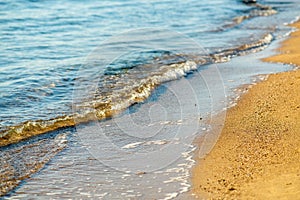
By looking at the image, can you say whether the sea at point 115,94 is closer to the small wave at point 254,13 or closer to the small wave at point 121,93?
the small wave at point 121,93

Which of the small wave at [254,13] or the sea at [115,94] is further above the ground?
the small wave at [254,13]

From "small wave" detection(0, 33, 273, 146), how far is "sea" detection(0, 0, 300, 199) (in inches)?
0.7

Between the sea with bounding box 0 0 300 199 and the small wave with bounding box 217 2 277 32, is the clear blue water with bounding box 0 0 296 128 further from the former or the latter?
the small wave with bounding box 217 2 277 32

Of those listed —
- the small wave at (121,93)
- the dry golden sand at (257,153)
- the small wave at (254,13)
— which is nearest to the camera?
the dry golden sand at (257,153)

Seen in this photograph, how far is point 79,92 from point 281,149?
3.41m

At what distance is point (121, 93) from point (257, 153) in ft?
9.19

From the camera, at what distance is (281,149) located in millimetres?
4828

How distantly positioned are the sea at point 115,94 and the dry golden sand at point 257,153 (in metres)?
0.21

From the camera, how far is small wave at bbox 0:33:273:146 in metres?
5.84

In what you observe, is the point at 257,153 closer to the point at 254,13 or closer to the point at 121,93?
the point at 121,93

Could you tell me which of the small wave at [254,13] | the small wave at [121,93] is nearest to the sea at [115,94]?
the small wave at [121,93]

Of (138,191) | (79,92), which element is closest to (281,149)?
(138,191)

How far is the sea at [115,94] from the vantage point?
15.0 ft

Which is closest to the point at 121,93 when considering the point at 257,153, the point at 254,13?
the point at 257,153
